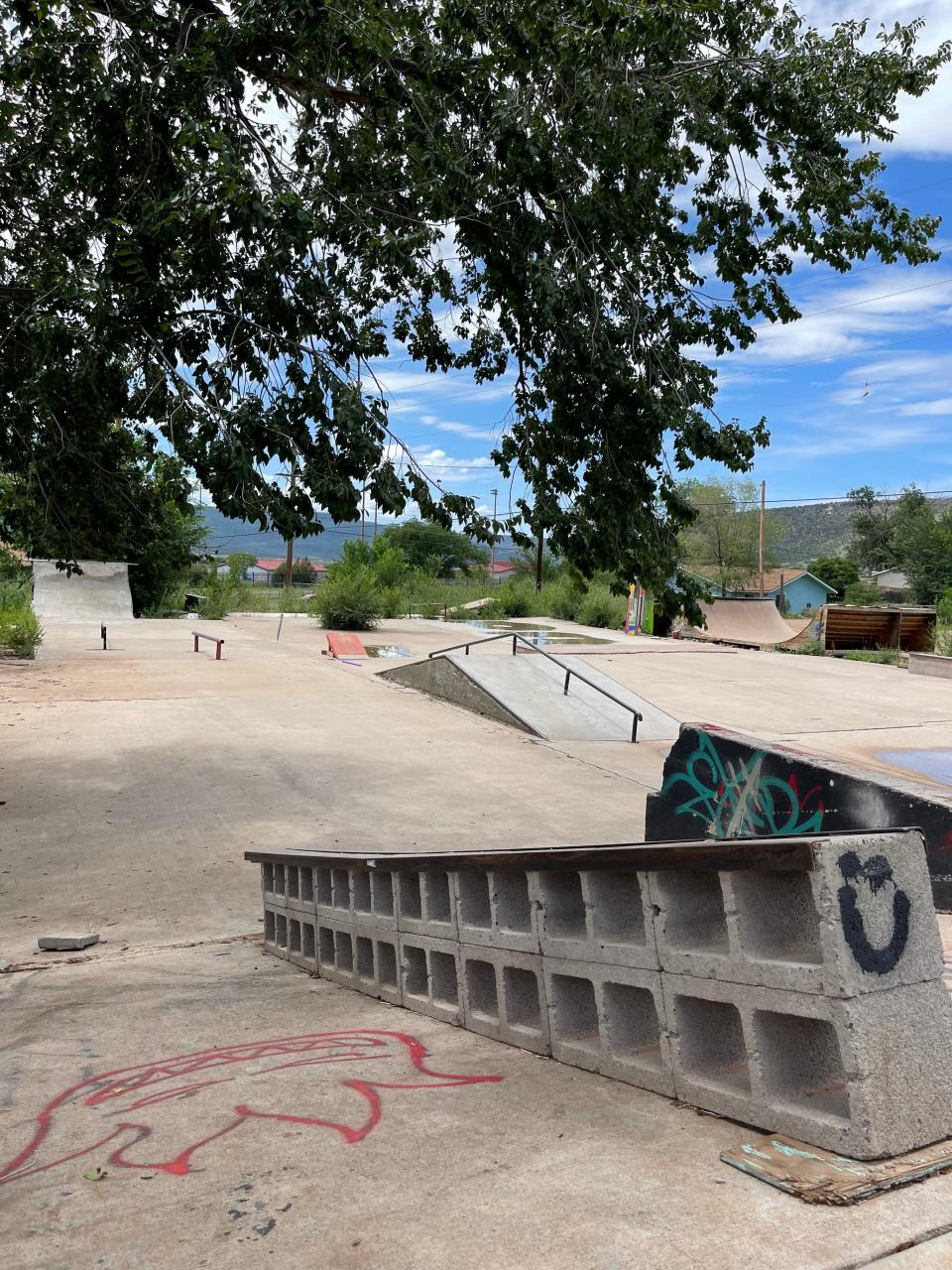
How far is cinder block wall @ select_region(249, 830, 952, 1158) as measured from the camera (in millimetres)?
2248

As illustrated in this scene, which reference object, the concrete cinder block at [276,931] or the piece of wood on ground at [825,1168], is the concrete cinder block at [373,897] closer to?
the concrete cinder block at [276,931]

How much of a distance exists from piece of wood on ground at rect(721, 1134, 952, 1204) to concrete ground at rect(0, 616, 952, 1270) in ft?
0.13

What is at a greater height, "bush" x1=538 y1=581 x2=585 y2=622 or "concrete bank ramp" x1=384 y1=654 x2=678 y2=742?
"bush" x1=538 y1=581 x2=585 y2=622

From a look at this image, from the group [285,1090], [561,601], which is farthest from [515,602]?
[285,1090]

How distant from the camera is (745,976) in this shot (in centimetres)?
236

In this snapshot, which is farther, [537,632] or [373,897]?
[537,632]

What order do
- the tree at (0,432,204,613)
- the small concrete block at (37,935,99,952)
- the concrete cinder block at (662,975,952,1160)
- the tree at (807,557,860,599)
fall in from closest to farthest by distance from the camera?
1. the concrete cinder block at (662,975,952,1160)
2. the small concrete block at (37,935,99,952)
3. the tree at (0,432,204,613)
4. the tree at (807,557,860,599)

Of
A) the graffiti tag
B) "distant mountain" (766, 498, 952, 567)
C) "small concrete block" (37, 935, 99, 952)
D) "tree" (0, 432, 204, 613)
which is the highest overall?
"distant mountain" (766, 498, 952, 567)

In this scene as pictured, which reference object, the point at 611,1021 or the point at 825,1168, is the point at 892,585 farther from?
the point at 825,1168

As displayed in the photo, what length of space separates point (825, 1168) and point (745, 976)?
16.7 inches

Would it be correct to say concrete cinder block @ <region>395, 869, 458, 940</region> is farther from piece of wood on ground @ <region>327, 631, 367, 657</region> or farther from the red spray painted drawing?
piece of wood on ground @ <region>327, 631, 367, 657</region>

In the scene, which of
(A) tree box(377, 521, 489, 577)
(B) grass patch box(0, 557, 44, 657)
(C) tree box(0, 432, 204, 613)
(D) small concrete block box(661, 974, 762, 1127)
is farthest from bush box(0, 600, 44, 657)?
(A) tree box(377, 521, 489, 577)

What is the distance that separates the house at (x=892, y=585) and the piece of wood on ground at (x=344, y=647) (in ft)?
187

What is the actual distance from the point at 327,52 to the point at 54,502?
14.5ft
